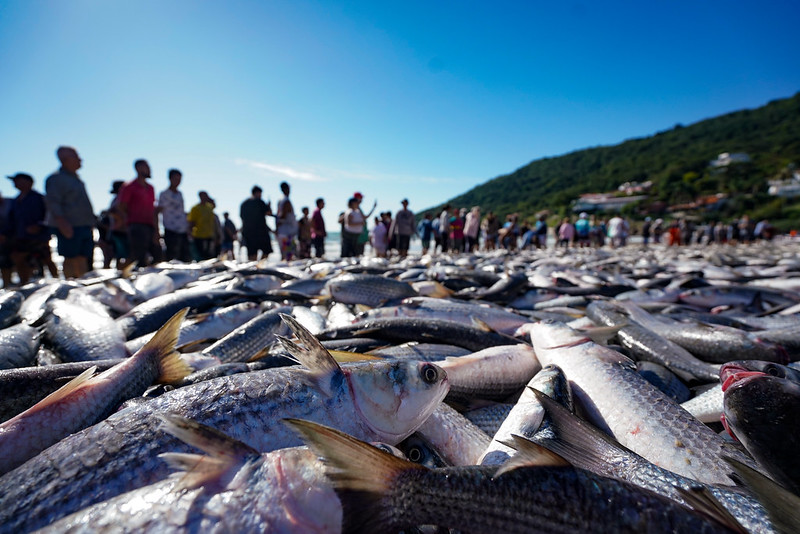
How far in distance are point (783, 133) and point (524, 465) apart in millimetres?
124483

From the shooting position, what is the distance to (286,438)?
1.29 meters

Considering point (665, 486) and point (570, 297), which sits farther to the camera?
point (570, 297)

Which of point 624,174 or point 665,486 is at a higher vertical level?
point 624,174

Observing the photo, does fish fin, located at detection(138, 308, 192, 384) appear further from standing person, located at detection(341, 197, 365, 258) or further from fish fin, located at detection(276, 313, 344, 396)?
standing person, located at detection(341, 197, 365, 258)

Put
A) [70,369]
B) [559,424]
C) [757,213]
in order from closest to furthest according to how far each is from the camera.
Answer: [559,424]
[70,369]
[757,213]

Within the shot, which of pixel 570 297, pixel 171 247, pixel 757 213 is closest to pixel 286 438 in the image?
pixel 570 297

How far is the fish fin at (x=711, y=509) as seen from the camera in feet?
3.01

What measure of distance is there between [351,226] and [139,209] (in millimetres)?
6873

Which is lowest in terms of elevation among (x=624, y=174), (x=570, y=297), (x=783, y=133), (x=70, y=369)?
(x=570, y=297)

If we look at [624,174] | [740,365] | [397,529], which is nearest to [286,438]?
[397,529]

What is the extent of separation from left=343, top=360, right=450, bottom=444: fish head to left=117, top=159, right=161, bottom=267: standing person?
30.8 feet

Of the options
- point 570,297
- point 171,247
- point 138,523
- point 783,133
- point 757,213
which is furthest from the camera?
point 783,133

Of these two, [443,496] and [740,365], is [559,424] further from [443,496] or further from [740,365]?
[740,365]

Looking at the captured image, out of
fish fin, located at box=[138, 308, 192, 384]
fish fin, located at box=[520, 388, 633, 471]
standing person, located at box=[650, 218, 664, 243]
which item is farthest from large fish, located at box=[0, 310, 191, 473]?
standing person, located at box=[650, 218, 664, 243]
